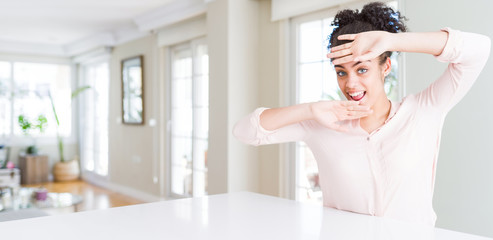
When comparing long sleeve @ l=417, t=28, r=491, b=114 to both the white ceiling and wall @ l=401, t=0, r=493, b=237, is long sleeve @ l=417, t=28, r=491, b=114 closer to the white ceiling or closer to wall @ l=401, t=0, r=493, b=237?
wall @ l=401, t=0, r=493, b=237

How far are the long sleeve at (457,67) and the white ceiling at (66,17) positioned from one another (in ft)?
12.3

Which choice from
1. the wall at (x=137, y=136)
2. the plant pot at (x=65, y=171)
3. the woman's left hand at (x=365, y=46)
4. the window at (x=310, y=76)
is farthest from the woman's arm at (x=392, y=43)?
the plant pot at (x=65, y=171)

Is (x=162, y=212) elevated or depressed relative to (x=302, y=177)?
elevated

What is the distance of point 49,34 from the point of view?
649 centimetres

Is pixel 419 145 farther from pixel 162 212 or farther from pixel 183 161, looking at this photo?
pixel 183 161

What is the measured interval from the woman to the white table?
0.16 m

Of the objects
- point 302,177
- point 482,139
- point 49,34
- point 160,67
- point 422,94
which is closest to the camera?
point 422,94

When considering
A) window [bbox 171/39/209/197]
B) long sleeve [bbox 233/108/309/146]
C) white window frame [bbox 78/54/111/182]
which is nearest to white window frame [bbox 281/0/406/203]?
window [bbox 171/39/209/197]

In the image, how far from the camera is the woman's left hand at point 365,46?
1131 millimetres

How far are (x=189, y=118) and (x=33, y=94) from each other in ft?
12.9

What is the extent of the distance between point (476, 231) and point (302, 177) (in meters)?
1.58

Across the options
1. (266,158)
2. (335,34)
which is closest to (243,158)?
(266,158)

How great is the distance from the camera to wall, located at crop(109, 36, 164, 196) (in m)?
5.49

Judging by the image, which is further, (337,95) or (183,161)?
(183,161)
